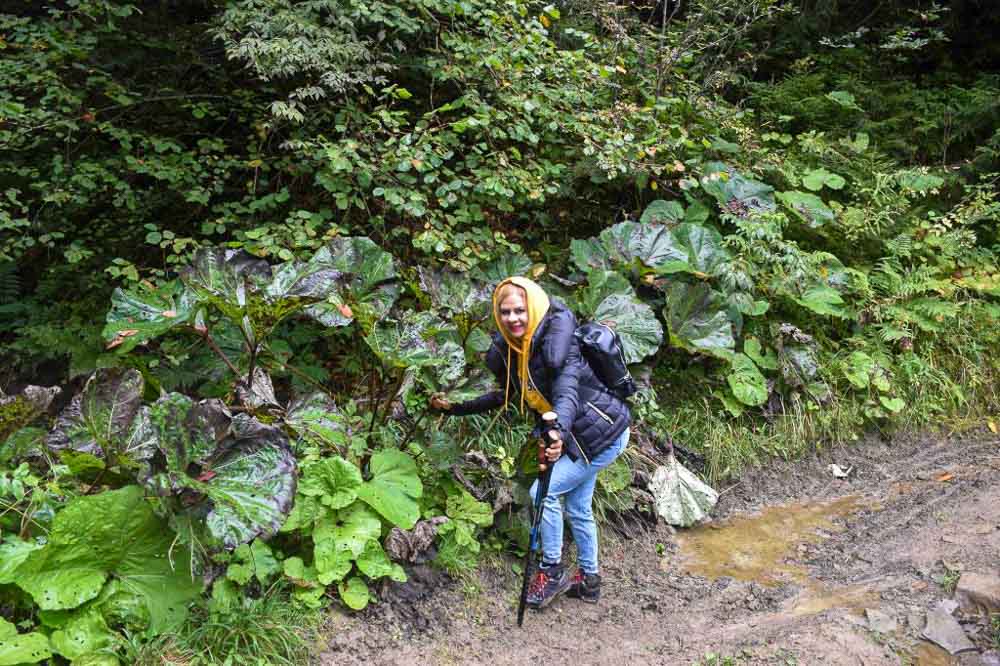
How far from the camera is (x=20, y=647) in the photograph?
2.78 meters

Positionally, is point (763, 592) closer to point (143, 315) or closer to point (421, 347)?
point (421, 347)

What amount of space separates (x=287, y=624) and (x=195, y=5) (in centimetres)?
560

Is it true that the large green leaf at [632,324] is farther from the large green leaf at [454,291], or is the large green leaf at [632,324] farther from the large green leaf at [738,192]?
the large green leaf at [738,192]

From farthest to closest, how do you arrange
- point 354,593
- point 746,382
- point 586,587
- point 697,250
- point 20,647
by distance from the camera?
1. point 697,250
2. point 746,382
3. point 586,587
4. point 354,593
5. point 20,647

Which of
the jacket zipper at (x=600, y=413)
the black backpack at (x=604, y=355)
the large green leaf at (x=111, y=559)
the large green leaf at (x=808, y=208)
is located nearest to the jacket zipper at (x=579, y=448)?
the jacket zipper at (x=600, y=413)

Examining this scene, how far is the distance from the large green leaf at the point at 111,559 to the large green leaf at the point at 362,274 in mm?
1274

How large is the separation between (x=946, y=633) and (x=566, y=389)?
208 cm

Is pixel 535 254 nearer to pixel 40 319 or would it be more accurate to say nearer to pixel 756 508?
pixel 756 508

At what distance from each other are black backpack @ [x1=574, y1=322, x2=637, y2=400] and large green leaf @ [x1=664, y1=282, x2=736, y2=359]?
1.96 m

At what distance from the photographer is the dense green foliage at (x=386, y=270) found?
3.18 meters

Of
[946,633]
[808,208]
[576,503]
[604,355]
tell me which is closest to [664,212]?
[808,208]

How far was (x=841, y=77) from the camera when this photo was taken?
8688 millimetres

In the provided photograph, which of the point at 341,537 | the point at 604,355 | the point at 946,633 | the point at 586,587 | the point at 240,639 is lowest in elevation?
the point at 586,587

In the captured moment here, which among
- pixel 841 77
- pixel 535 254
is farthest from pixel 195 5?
pixel 841 77
